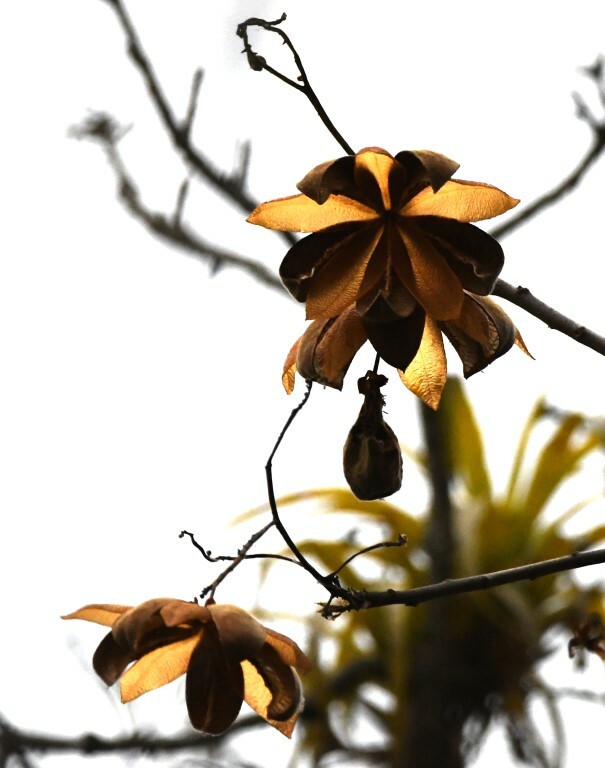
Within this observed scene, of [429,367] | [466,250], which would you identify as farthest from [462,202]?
[429,367]

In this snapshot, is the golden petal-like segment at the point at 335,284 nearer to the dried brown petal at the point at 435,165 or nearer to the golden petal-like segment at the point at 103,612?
the dried brown petal at the point at 435,165

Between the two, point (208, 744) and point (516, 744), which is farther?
point (516, 744)

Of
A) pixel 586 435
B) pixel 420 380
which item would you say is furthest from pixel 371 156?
pixel 586 435

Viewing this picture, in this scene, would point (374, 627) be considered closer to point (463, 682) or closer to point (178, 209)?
point (463, 682)

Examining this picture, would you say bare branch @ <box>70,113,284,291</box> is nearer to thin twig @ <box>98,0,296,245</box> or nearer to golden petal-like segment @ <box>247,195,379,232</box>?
thin twig @ <box>98,0,296,245</box>

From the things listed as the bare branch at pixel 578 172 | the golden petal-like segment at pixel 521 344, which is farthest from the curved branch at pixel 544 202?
the golden petal-like segment at pixel 521 344

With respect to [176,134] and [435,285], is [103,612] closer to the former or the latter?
[435,285]
